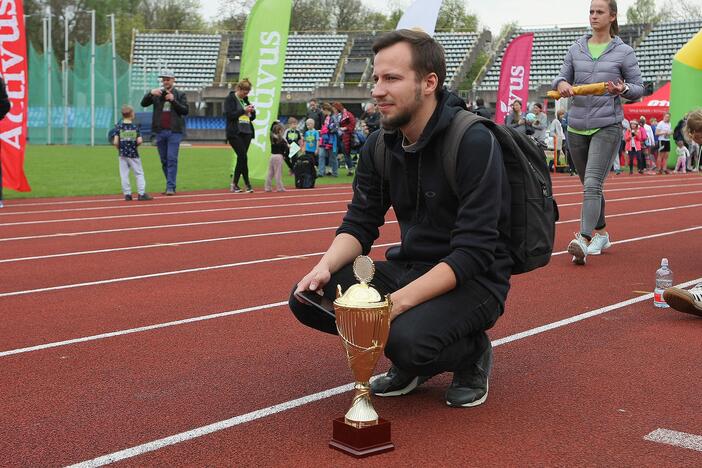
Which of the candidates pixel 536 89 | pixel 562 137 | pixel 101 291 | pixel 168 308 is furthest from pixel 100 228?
pixel 536 89

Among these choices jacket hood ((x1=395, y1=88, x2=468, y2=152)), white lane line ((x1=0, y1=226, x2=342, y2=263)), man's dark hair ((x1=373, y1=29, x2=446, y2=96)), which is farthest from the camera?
white lane line ((x1=0, y1=226, x2=342, y2=263))

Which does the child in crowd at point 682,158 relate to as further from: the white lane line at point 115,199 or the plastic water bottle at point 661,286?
the plastic water bottle at point 661,286

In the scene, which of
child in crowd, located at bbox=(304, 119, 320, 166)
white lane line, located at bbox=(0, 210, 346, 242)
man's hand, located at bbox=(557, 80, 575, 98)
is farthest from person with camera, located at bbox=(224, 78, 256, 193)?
A: man's hand, located at bbox=(557, 80, 575, 98)

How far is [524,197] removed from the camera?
383 centimetres

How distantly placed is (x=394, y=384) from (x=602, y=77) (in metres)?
4.84

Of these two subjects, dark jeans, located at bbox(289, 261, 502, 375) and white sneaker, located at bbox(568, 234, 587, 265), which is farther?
white sneaker, located at bbox(568, 234, 587, 265)

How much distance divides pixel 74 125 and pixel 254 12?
29.6 m

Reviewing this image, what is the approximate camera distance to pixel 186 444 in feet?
11.3

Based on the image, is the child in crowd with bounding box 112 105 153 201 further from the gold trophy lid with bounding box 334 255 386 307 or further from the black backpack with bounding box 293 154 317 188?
the gold trophy lid with bounding box 334 255 386 307

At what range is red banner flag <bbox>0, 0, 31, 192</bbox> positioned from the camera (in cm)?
1581

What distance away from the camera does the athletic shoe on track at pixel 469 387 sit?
388cm

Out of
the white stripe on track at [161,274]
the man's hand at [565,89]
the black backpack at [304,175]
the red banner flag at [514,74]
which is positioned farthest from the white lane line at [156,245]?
the red banner flag at [514,74]

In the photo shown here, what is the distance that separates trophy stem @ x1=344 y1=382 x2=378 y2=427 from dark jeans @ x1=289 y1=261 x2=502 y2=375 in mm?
252

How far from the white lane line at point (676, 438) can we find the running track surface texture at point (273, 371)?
0.01 m
